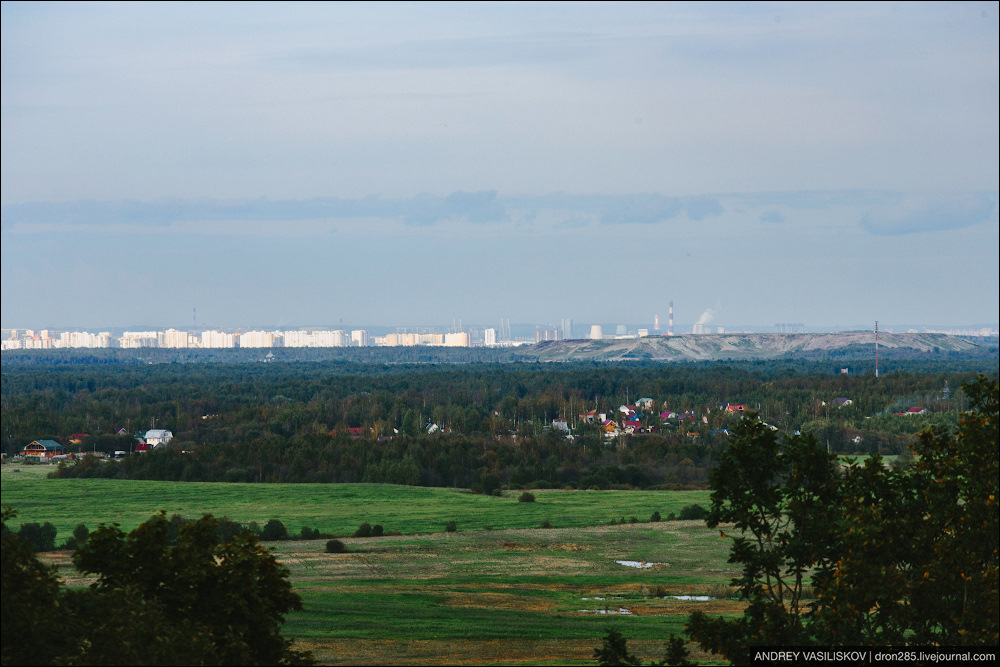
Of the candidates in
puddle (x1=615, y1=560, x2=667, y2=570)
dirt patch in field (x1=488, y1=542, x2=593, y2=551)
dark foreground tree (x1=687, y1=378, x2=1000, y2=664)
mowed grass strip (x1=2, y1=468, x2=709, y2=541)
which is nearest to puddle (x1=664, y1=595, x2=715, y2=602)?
puddle (x1=615, y1=560, x2=667, y2=570)

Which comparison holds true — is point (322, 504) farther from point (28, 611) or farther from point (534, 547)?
point (28, 611)

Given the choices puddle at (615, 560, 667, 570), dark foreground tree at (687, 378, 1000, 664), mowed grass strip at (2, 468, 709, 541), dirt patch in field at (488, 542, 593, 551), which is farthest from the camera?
mowed grass strip at (2, 468, 709, 541)

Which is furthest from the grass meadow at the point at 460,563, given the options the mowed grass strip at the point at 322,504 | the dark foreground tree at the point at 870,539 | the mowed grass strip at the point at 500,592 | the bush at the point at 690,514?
the dark foreground tree at the point at 870,539

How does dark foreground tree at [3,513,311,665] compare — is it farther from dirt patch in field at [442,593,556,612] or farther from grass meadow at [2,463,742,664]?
dirt patch in field at [442,593,556,612]

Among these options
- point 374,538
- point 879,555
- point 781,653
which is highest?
point 879,555

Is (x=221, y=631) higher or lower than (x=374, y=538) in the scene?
higher

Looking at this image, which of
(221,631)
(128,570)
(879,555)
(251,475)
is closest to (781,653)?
(879,555)

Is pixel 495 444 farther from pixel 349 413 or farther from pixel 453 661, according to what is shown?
pixel 453 661
